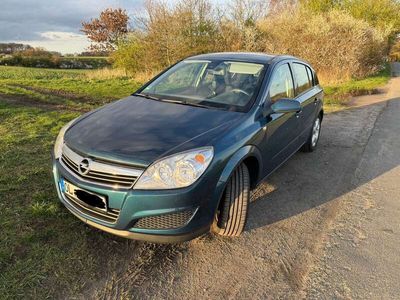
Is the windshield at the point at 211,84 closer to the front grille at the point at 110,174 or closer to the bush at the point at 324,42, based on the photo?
the front grille at the point at 110,174

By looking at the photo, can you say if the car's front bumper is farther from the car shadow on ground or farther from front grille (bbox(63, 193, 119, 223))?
the car shadow on ground

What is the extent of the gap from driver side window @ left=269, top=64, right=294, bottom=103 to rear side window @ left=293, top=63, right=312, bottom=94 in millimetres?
293

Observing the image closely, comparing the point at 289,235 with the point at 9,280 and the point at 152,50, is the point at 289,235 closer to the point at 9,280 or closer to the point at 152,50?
the point at 9,280

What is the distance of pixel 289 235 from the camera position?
3.38 metres

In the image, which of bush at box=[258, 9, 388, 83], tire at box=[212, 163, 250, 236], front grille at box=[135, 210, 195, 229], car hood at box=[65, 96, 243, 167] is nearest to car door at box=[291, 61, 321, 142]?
car hood at box=[65, 96, 243, 167]

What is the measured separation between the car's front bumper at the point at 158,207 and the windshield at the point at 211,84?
1.15 meters

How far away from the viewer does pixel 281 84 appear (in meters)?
4.15

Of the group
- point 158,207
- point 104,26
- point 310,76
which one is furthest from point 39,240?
point 104,26

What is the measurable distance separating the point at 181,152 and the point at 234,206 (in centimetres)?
80

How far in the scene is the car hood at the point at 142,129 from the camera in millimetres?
2611

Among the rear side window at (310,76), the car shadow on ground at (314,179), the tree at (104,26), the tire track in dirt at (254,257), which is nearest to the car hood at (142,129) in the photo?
the tire track in dirt at (254,257)

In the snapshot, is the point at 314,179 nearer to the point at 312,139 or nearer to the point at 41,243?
the point at 312,139

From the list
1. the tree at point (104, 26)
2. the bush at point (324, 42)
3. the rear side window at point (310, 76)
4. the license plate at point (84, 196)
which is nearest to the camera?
the license plate at point (84, 196)

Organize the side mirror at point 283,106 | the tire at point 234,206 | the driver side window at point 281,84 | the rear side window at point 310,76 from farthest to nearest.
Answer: the rear side window at point 310,76
the driver side window at point 281,84
the side mirror at point 283,106
the tire at point 234,206
